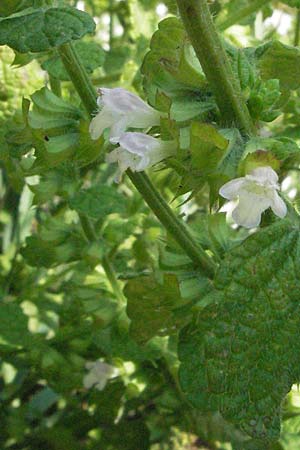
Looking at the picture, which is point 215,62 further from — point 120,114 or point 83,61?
point 83,61

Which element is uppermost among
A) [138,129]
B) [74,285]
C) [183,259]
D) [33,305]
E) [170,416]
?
[138,129]

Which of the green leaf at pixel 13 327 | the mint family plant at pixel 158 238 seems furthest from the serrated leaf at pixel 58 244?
the green leaf at pixel 13 327

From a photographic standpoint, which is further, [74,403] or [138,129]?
[74,403]

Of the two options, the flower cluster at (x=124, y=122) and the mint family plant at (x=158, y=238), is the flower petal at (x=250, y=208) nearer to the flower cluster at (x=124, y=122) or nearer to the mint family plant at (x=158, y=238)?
the mint family plant at (x=158, y=238)

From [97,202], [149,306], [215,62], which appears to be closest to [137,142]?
[215,62]

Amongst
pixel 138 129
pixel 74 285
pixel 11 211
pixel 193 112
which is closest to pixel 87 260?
pixel 74 285

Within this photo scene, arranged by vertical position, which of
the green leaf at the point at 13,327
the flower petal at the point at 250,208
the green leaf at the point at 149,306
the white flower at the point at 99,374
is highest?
the flower petal at the point at 250,208

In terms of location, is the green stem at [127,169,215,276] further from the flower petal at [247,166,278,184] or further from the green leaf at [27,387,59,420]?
the green leaf at [27,387,59,420]

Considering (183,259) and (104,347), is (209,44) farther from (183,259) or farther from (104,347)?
(104,347)
